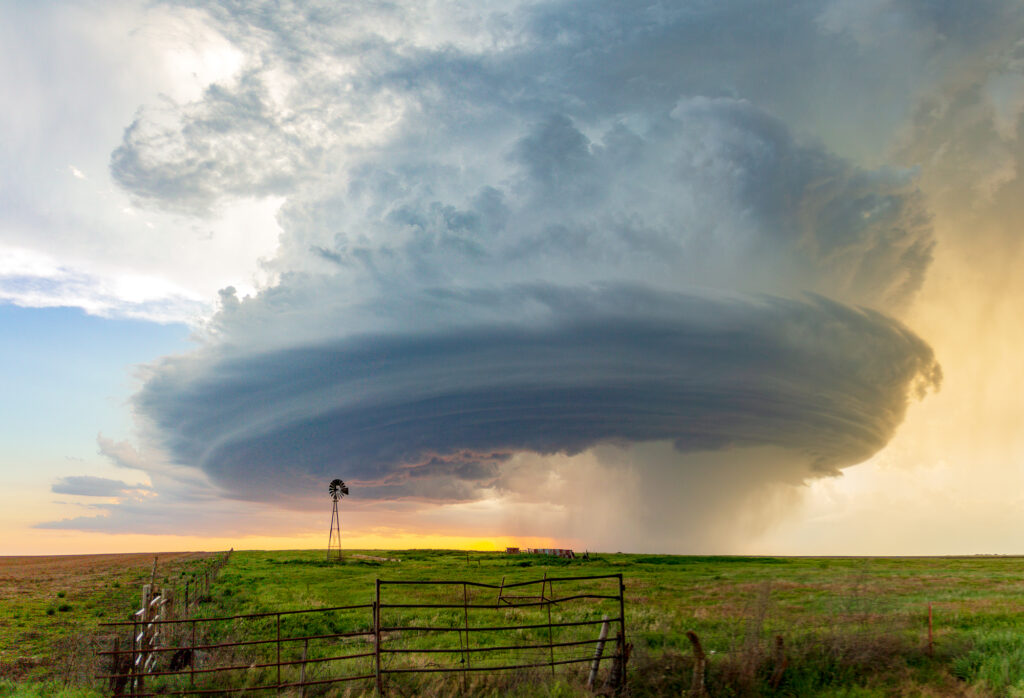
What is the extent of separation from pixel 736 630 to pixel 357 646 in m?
16.3

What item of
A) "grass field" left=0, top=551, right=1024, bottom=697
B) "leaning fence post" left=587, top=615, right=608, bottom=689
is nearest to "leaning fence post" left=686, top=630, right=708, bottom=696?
"grass field" left=0, top=551, right=1024, bottom=697

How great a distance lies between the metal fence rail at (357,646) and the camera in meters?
17.2

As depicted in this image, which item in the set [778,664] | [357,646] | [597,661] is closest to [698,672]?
[597,661]

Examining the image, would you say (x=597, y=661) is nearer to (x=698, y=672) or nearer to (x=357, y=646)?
(x=698, y=672)

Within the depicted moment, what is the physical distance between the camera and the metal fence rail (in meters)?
17.2

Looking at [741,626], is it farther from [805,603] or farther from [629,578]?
[629,578]

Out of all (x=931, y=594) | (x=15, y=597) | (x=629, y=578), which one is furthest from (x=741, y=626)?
(x=15, y=597)

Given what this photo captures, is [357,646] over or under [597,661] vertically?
under

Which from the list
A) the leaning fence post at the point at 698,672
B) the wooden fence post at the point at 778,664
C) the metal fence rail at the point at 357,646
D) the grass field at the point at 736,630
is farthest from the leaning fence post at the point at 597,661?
the wooden fence post at the point at 778,664

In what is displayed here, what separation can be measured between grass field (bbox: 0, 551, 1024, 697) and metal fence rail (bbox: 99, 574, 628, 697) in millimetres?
631

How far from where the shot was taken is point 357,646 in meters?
26.7

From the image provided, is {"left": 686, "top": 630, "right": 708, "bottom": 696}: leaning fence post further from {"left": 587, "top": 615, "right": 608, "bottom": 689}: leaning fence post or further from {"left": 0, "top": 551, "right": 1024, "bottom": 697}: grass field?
{"left": 587, "top": 615, "right": 608, "bottom": 689}: leaning fence post

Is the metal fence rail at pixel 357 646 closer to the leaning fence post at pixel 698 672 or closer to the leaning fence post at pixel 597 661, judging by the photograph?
the leaning fence post at pixel 597 661

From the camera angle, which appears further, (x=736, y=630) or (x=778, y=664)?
(x=736, y=630)
